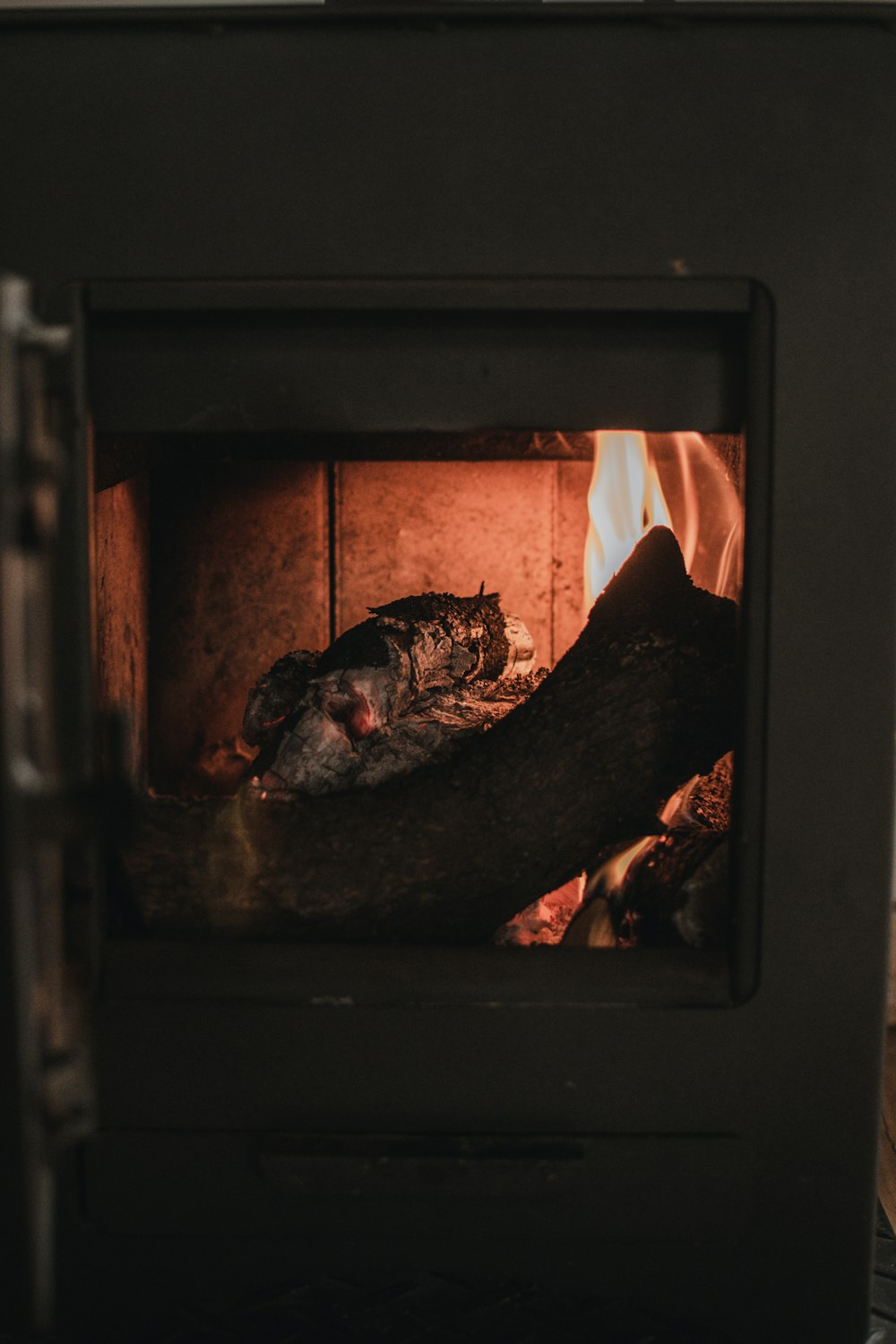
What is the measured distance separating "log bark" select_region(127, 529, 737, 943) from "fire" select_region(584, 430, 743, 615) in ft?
0.70

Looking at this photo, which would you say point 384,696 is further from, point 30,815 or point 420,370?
point 30,815

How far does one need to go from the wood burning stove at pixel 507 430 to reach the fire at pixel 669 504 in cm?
33

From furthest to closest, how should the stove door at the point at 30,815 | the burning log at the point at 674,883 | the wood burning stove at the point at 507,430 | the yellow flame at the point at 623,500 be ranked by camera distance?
the yellow flame at the point at 623,500, the burning log at the point at 674,883, the wood burning stove at the point at 507,430, the stove door at the point at 30,815

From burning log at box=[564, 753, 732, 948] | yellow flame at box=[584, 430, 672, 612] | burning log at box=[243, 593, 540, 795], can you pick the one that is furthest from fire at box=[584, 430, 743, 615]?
burning log at box=[564, 753, 732, 948]

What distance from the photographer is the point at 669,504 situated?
111 centimetres

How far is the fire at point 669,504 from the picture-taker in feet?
3.50

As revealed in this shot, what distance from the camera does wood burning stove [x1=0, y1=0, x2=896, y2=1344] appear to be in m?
0.70

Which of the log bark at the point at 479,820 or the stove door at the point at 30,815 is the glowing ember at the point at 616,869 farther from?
the stove door at the point at 30,815

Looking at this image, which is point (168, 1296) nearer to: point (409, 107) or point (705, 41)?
point (409, 107)

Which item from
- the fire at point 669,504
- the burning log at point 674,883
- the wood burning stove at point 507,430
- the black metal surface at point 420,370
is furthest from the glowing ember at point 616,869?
the black metal surface at point 420,370

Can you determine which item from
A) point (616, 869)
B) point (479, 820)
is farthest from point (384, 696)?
point (616, 869)

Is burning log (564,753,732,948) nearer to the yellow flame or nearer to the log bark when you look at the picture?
the log bark

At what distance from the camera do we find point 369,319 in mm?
728

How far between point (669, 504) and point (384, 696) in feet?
1.41
